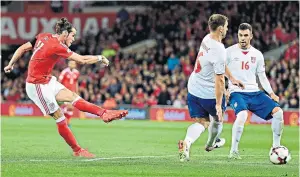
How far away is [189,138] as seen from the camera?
13859mm

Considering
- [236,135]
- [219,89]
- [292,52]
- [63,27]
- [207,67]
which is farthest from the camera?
[292,52]

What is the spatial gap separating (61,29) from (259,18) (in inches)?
854

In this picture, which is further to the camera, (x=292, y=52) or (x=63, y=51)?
(x=292, y=52)

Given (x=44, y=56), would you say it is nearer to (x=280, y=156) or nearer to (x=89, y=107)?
(x=89, y=107)

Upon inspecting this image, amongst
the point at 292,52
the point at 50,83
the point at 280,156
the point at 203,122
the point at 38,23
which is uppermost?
the point at 50,83

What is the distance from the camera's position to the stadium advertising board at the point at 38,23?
1683 inches

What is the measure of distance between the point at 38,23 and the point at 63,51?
96.7 ft

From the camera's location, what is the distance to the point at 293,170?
13.3 meters

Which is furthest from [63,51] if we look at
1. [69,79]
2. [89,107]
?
[69,79]

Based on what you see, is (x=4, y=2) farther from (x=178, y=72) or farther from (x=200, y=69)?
(x=200, y=69)

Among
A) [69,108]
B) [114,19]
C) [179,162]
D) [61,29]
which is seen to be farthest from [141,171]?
[114,19]

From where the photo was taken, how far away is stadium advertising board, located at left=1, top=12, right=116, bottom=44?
42.8 meters

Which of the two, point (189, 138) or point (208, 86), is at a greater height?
point (208, 86)

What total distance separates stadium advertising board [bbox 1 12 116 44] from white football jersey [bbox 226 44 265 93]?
89.4 ft
